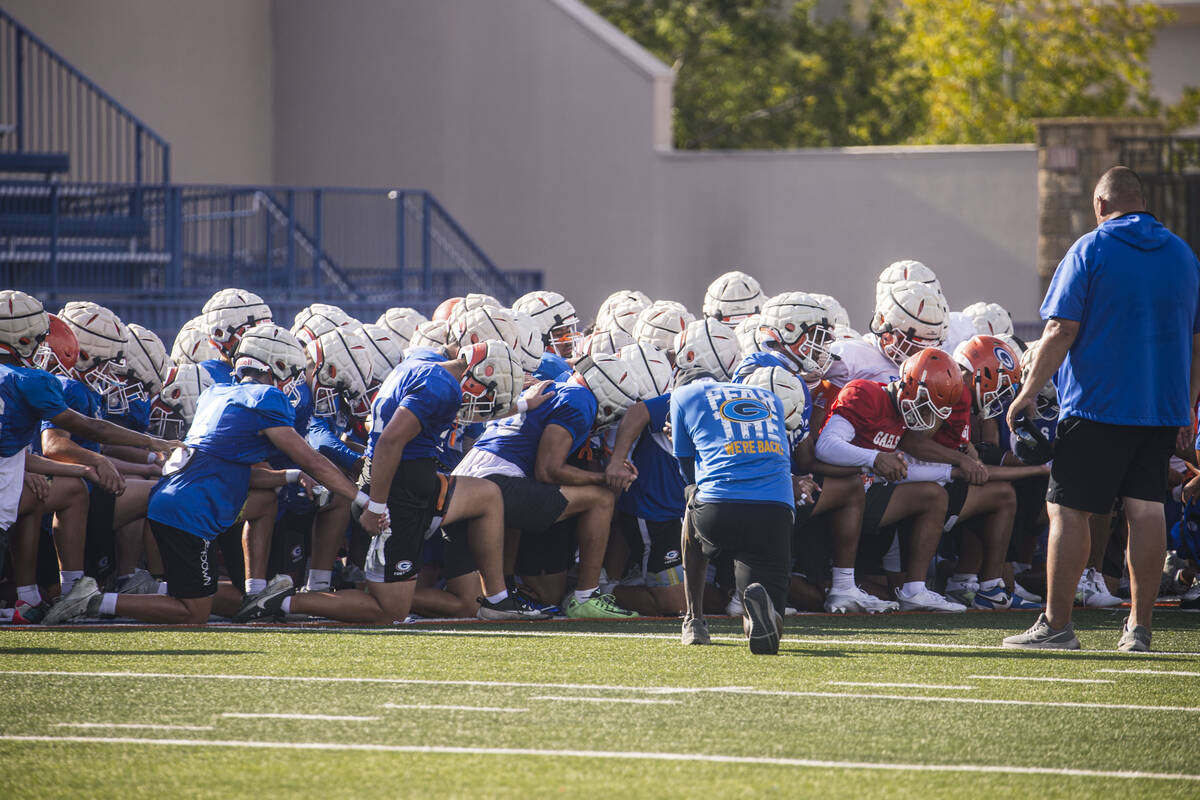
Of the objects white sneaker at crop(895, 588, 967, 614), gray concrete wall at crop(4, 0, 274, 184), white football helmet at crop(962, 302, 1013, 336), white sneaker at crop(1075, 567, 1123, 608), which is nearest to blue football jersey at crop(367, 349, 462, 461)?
white sneaker at crop(895, 588, 967, 614)

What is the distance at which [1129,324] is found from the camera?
716 cm

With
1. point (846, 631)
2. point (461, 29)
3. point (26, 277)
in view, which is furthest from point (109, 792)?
point (461, 29)

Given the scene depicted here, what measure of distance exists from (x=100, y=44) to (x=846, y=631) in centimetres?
1949

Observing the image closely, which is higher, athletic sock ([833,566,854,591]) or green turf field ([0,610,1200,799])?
athletic sock ([833,566,854,591])

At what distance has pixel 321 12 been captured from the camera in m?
28.0

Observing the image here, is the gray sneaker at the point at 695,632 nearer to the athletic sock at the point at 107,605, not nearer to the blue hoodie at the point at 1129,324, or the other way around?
the blue hoodie at the point at 1129,324

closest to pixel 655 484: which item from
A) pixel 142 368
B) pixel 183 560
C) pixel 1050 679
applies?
pixel 183 560

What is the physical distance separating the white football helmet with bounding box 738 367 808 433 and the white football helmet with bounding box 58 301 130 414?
365 cm

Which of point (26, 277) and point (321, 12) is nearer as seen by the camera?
point (26, 277)

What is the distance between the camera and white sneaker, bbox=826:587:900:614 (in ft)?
29.2

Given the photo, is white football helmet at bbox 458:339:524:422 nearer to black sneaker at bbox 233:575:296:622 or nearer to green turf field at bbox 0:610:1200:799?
green turf field at bbox 0:610:1200:799

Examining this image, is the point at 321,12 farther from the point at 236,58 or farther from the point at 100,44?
the point at 100,44

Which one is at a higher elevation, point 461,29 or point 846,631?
point 461,29

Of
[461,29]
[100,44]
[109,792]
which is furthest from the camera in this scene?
[461,29]
